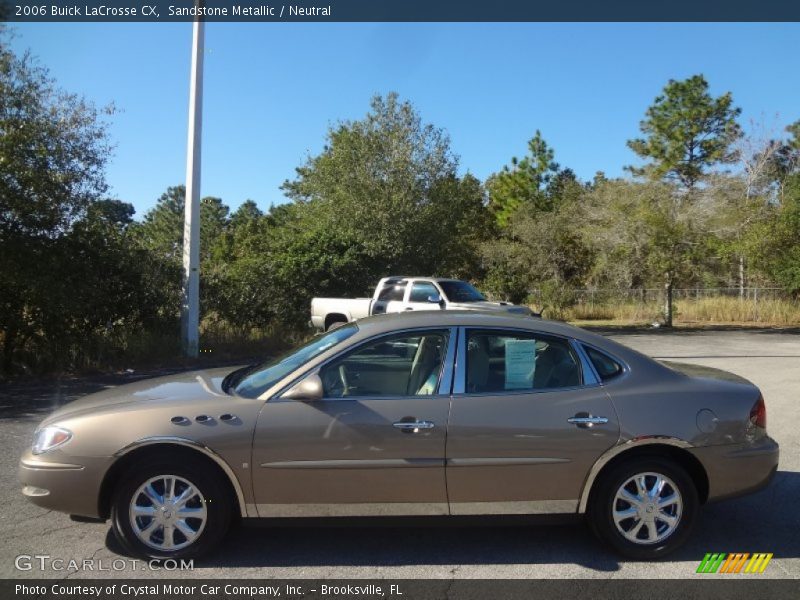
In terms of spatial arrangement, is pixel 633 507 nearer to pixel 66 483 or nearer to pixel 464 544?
pixel 464 544

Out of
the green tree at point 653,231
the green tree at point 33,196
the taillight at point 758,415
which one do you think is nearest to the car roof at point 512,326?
the taillight at point 758,415

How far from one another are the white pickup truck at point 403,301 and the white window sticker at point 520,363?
10.1m

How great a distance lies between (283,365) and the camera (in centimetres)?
438

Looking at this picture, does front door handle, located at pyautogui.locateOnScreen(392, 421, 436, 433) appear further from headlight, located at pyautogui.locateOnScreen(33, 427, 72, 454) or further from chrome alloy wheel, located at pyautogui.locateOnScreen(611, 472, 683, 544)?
headlight, located at pyautogui.locateOnScreen(33, 427, 72, 454)

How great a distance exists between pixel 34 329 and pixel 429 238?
42.0 feet

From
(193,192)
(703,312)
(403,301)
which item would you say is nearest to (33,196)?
(193,192)

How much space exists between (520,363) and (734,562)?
175 centimetres

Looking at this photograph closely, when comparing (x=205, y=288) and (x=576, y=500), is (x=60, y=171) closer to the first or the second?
(x=205, y=288)

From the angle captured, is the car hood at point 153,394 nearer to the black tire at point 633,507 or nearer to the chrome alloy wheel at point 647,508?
the black tire at point 633,507

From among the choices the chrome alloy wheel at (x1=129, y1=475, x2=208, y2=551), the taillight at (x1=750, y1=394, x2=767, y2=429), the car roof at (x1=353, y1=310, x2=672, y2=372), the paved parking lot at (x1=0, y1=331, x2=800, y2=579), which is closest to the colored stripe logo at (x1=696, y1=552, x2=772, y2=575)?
the paved parking lot at (x1=0, y1=331, x2=800, y2=579)

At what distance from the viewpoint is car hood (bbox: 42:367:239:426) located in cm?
400

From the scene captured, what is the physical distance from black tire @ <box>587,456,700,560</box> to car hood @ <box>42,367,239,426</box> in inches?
95.5

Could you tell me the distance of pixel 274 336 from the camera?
635 inches

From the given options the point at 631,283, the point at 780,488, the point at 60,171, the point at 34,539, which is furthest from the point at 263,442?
the point at 631,283
